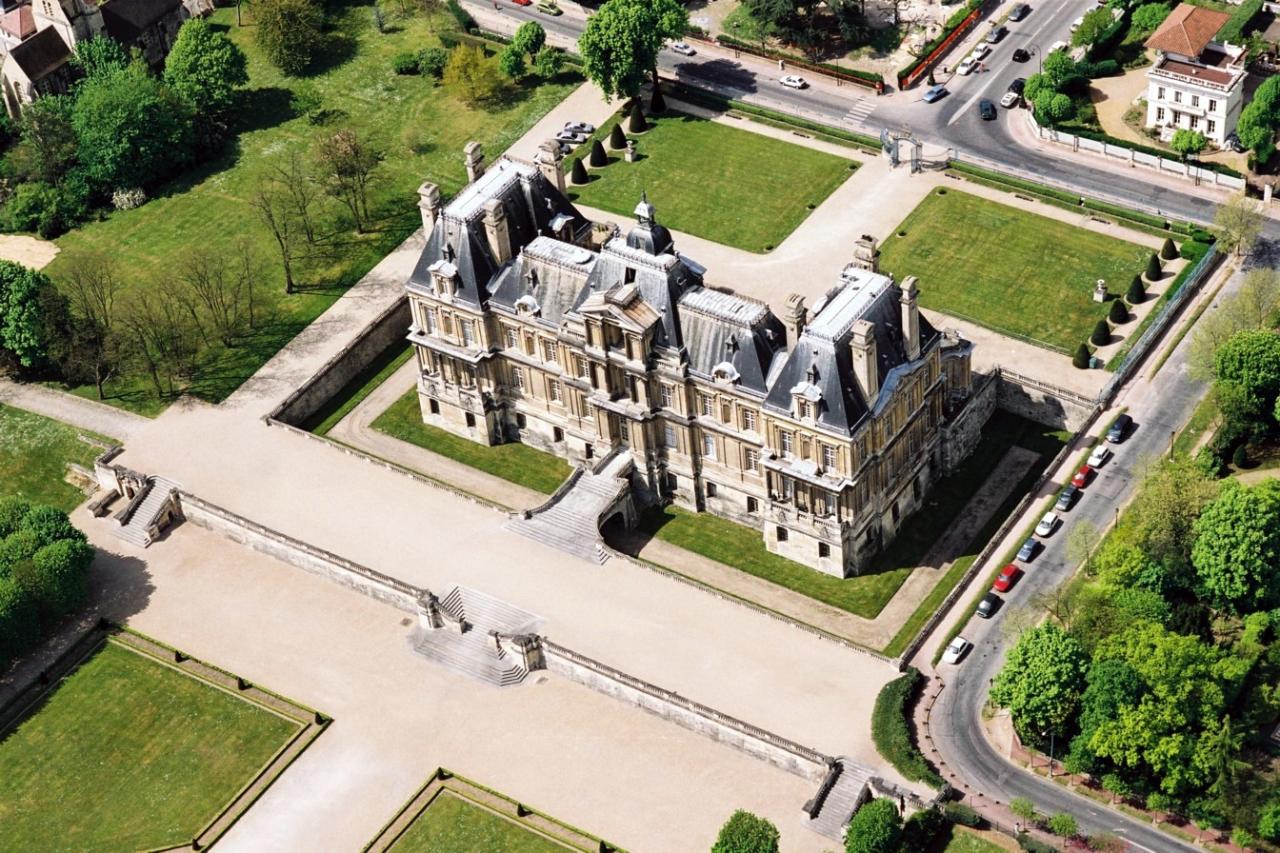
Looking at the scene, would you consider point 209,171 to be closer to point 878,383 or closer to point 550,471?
point 550,471

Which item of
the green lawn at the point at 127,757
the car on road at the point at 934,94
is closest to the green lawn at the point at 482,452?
the green lawn at the point at 127,757

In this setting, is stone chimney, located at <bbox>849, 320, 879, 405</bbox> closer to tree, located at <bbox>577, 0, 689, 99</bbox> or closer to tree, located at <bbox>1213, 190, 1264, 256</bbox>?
tree, located at <bbox>1213, 190, 1264, 256</bbox>

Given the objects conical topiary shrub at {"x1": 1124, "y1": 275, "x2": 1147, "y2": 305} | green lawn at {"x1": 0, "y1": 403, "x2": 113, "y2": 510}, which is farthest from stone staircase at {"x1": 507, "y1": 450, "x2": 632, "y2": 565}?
conical topiary shrub at {"x1": 1124, "y1": 275, "x2": 1147, "y2": 305}

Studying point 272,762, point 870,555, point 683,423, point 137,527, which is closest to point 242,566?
point 137,527

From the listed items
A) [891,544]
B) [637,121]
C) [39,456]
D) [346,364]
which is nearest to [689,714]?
[891,544]

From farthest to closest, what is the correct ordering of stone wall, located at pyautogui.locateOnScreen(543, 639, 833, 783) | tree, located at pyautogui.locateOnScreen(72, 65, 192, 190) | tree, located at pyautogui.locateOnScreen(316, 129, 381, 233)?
tree, located at pyautogui.locateOnScreen(72, 65, 192, 190), tree, located at pyautogui.locateOnScreen(316, 129, 381, 233), stone wall, located at pyautogui.locateOnScreen(543, 639, 833, 783)

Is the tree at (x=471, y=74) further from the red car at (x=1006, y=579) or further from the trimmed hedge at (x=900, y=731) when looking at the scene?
the trimmed hedge at (x=900, y=731)
